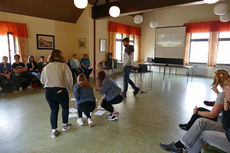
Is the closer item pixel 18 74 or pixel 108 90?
pixel 108 90

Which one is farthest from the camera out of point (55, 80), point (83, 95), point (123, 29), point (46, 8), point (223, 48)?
point (123, 29)

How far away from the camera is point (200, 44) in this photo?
8.12 meters

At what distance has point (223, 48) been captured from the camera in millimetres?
7523

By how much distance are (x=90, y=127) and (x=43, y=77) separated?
109cm

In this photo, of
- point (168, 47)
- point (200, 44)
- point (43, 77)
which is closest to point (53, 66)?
point (43, 77)

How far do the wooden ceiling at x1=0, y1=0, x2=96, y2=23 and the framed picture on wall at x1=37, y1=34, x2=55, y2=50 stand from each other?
77cm

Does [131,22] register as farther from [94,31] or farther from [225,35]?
[225,35]

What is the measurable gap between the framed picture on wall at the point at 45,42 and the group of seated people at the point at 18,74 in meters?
1.05

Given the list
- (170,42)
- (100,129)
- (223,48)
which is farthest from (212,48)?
(100,129)

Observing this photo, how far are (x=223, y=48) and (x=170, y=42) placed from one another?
2.41 metres

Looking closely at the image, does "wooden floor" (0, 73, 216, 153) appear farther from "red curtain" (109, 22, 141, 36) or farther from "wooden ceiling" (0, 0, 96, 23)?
"red curtain" (109, 22, 141, 36)

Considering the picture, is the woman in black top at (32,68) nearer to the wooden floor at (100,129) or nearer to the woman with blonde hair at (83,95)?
the wooden floor at (100,129)

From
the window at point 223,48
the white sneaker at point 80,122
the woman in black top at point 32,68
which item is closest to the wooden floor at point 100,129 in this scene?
the white sneaker at point 80,122

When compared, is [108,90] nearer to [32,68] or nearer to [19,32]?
[32,68]
